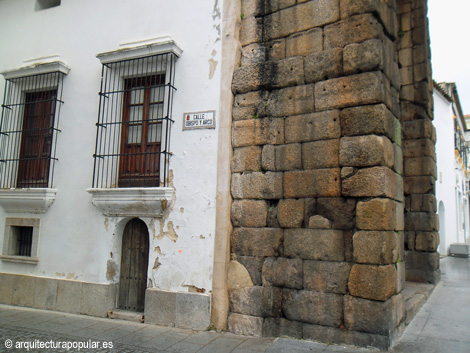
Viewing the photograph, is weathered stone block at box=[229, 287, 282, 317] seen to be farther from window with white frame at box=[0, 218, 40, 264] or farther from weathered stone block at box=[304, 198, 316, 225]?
window with white frame at box=[0, 218, 40, 264]

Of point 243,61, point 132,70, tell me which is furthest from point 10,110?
point 243,61

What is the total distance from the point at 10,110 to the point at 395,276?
6880 millimetres

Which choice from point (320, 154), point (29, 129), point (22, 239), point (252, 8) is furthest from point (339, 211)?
point (29, 129)

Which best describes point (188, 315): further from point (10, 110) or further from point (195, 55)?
point (10, 110)

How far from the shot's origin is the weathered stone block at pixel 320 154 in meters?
4.36

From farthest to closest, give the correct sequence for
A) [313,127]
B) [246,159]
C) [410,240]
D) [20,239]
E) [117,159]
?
[410,240] < [20,239] < [117,159] < [246,159] < [313,127]

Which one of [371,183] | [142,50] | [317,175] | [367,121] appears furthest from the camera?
[142,50]

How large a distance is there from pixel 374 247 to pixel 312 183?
3.23ft

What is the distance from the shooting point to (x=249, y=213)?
4809mm

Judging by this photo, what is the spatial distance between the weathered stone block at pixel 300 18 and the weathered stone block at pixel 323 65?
0.43 metres

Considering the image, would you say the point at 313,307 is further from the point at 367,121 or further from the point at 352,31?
the point at 352,31

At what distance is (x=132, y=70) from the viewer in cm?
556

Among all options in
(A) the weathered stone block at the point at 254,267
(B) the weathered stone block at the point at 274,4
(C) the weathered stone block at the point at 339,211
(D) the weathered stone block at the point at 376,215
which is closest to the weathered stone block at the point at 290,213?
(C) the weathered stone block at the point at 339,211

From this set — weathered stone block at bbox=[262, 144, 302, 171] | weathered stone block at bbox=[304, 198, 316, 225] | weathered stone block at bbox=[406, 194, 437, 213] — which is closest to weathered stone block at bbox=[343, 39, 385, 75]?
weathered stone block at bbox=[262, 144, 302, 171]
